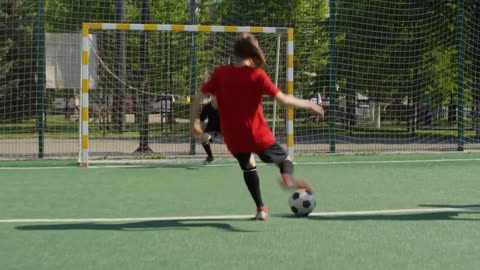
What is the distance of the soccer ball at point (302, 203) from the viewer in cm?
612

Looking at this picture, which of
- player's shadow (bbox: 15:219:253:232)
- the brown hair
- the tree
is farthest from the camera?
the tree

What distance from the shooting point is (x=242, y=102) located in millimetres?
5824

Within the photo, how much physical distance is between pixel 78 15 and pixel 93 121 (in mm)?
3928

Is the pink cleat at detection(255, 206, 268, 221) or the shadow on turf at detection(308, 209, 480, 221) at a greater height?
the pink cleat at detection(255, 206, 268, 221)

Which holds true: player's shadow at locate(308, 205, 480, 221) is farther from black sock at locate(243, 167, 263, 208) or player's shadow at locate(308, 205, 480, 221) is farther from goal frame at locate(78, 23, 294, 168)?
goal frame at locate(78, 23, 294, 168)

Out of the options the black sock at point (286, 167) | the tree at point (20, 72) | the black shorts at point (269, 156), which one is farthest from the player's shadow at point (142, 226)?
the tree at point (20, 72)

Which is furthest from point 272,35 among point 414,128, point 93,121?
point 414,128

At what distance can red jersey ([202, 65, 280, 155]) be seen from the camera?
579cm

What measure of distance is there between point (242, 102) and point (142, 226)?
4.91ft

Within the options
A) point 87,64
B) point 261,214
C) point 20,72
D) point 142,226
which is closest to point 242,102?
A: point 261,214

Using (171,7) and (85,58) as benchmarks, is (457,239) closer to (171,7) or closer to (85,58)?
(85,58)

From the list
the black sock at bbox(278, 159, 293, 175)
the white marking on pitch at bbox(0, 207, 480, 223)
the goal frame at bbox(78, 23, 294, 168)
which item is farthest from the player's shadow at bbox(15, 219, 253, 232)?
the goal frame at bbox(78, 23, 294, 168)

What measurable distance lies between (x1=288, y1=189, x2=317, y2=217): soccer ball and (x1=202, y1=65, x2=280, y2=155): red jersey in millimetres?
619

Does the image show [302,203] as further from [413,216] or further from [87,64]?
[87,64]
